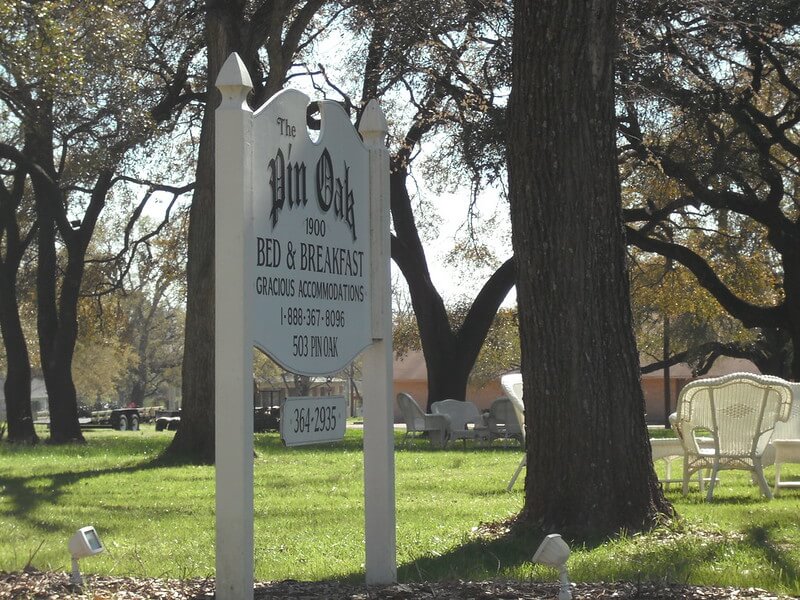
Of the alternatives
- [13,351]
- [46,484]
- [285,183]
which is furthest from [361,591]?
[13,351]

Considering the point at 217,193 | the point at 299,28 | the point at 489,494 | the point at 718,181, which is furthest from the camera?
the point at 718,181

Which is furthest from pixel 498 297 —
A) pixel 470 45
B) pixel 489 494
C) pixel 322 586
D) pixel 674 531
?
pixel 322 586

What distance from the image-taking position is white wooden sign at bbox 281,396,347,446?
17.4 ft

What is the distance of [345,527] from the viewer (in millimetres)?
9039

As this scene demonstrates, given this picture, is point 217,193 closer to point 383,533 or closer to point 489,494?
point 383,533

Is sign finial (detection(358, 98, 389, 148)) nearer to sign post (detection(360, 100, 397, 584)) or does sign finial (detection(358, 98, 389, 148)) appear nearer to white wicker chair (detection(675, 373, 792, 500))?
sign post (detection(360, 100, 397, 584))

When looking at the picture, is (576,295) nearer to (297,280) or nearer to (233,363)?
(297,280)

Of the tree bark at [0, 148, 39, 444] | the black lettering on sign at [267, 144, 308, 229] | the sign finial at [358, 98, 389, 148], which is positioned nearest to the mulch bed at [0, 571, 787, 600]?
the black lettering on sign at [267, 144, 308, 229]

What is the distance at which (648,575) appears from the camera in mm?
6109

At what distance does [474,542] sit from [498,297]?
70.4ft

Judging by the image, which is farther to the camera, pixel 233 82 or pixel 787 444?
pixel 787 444

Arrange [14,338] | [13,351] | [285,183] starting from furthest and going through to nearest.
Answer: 1. [14,338]
2. [13,351]
3. [285,183]

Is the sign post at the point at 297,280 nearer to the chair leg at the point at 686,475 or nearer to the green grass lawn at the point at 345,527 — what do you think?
the green grass lawn at the point at 345,527

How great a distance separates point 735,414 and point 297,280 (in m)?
6.34
